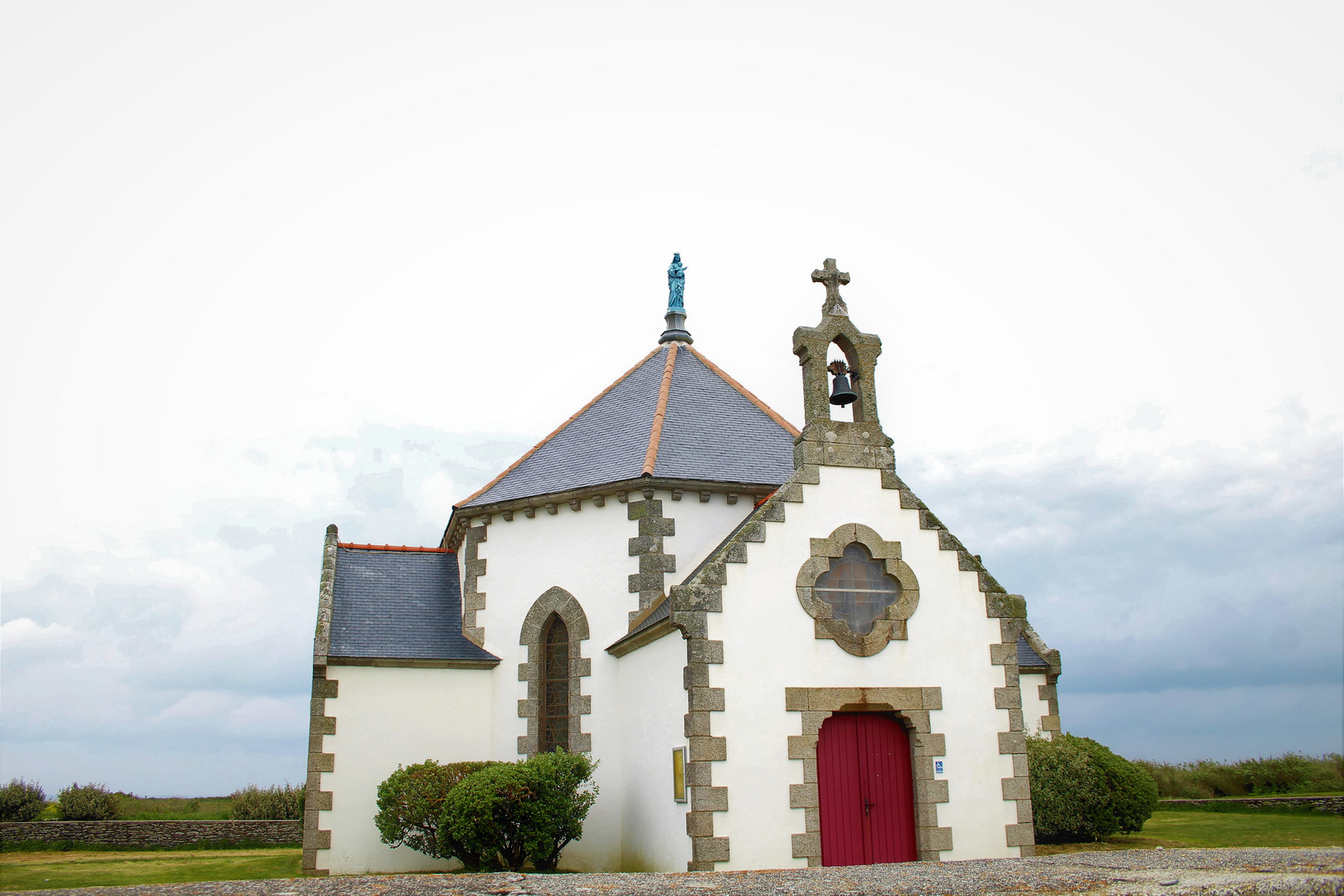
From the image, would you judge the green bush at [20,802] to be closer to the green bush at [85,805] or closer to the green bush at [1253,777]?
the green bush at [85,805]

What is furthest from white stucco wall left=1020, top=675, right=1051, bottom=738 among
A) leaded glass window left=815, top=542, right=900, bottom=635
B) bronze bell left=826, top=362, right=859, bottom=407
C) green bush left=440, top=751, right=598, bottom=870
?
green bush left=440, top=751, right=598, bottom=870

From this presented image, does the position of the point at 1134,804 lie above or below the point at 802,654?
below

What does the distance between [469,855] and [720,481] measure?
6850 mm

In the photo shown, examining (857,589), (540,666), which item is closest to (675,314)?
(540,666)

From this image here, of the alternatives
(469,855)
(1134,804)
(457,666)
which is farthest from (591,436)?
(1134,804)

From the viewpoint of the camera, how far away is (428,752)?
52.0 feet

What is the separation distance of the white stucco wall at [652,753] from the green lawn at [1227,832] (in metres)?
5.54

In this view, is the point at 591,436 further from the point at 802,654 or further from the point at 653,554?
the point at 802,654

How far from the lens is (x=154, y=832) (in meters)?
20.3

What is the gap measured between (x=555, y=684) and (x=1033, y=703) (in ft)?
29.5

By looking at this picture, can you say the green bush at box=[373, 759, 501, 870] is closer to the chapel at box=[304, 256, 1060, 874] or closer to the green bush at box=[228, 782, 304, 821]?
the chapel at box=[304, 256, 1060, 874]

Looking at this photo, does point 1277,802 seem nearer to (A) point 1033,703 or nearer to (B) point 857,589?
(B) point 857,589

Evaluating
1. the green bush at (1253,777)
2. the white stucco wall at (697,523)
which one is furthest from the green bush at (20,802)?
the green bush at (1253,777)

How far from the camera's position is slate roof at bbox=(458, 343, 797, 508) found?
53.6 feet
